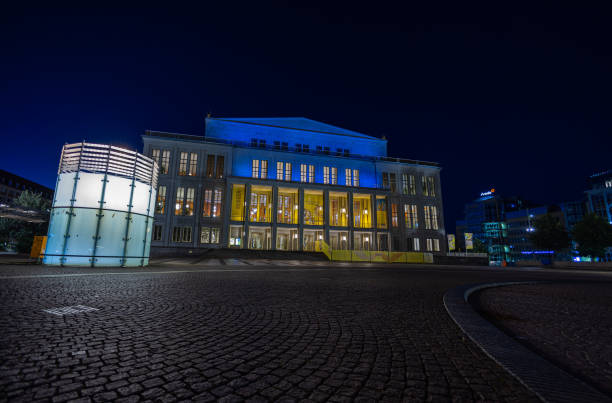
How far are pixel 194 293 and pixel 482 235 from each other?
471ft

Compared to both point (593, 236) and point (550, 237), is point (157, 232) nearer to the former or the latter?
point (550, 237)

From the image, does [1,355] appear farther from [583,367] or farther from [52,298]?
[583,367]

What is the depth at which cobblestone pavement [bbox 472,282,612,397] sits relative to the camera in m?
2.54

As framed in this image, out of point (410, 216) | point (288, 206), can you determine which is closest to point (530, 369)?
point (288, 206)

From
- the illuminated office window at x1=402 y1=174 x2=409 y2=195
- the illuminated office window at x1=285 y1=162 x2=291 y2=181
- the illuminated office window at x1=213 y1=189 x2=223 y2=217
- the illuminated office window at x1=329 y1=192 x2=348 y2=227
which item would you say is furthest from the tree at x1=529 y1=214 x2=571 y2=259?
the illuminated office window at x1=213 y1=189 x2=223 y2=217

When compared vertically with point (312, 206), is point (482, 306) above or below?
below

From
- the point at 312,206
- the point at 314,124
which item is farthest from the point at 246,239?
the point at 314,124

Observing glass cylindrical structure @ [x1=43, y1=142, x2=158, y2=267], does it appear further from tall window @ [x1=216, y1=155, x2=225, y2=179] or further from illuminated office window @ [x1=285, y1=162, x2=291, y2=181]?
illuminated office window @ [x1=285, y1=162, x2=291, y2=181]

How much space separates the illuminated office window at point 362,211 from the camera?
151 ft

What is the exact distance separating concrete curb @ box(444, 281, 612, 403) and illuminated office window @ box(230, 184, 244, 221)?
130 feet

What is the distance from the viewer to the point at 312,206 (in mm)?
45625

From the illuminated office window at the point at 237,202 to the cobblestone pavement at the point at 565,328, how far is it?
37740mm

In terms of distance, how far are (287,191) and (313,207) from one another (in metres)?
5.57

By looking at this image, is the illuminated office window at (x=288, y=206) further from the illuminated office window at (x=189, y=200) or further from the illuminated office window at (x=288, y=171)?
the illuminated office window at (x=189, y=200)
